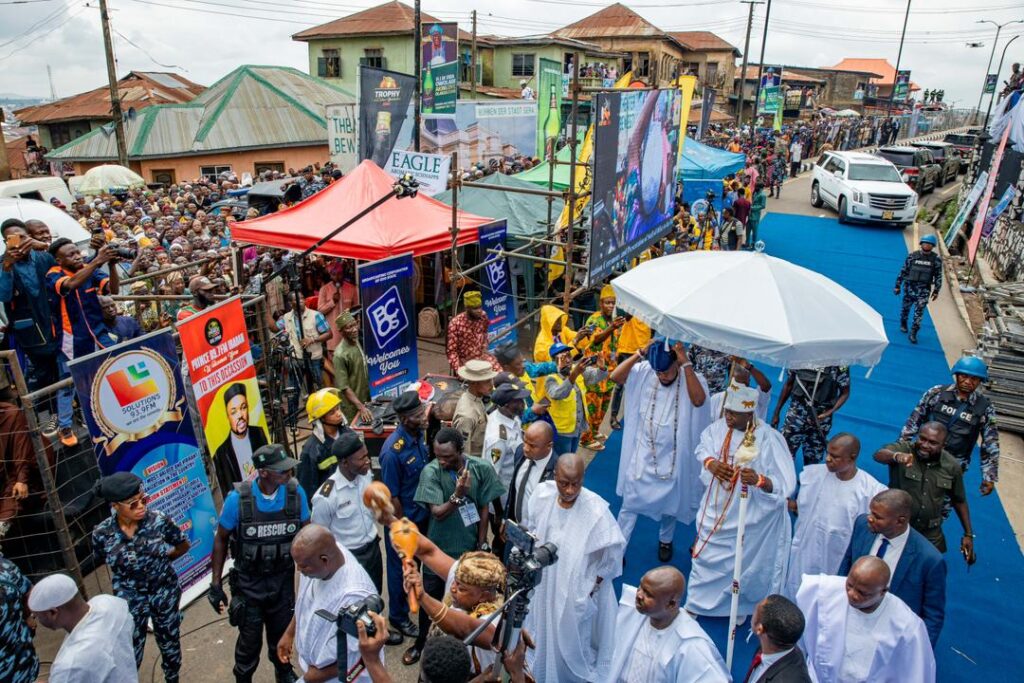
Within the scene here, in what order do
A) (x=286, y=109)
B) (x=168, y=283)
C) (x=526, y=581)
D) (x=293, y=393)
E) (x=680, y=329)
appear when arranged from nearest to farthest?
(x=526, y=581) → (x=680, y=329) → (x=293, y=393) → (x=168, y=283) → (x=286, y=109)

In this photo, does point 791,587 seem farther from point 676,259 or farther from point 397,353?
point 397,353

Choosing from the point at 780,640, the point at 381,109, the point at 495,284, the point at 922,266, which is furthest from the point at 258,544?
the point at 381,109

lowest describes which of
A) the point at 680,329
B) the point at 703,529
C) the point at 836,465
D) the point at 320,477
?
the point at 703,529

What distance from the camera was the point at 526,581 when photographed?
2.76 metres

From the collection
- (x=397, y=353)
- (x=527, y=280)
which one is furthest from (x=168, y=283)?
(x=527, y=280)

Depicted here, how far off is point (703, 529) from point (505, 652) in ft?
8.50

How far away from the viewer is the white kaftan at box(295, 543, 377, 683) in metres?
3.15

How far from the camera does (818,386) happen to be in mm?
6312

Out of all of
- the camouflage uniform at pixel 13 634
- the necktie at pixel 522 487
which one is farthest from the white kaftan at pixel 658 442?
the camouflage uniform at pixel 13 634

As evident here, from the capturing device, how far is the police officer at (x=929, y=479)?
4.59 m

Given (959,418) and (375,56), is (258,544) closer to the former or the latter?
(959,418)

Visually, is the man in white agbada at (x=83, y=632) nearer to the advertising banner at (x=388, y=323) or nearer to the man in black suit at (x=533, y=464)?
the man in black suit at (x=533, y=464)

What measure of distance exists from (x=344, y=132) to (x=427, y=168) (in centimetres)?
734

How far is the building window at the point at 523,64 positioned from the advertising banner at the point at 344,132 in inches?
1075
